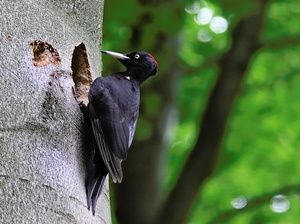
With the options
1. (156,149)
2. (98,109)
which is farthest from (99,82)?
(156,149)

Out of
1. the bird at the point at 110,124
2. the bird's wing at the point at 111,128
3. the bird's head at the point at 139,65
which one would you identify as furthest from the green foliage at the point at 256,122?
the bird's wing at the point at 111,128

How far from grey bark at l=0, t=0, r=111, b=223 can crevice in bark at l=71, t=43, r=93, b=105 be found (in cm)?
4

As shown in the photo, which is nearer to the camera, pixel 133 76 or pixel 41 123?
pixel 41 123

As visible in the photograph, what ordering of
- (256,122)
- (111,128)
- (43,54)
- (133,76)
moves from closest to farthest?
(43,54)
(111,128)
(133,76)
(256,122)

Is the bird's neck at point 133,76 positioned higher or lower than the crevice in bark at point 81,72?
lower

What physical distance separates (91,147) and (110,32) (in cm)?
297

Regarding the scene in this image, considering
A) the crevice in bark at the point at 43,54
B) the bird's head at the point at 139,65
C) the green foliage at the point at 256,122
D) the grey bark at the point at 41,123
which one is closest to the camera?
the grey bark at the point at 41,123

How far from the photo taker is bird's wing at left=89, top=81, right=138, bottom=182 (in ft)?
8.84

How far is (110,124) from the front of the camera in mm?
2904

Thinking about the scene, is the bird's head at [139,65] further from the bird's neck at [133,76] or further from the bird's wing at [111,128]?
the bird's wing at [111,128]

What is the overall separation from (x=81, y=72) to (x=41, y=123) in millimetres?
646

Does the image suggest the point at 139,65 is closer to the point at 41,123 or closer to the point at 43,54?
the point at 43,54

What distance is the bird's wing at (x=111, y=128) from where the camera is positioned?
8.84 feet

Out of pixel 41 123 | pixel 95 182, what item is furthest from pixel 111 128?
pixel 41 123
